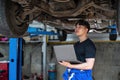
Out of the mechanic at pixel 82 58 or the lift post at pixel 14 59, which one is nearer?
the mechanic at pixel 82 58

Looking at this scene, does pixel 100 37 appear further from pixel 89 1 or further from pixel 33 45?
pixel 89 1

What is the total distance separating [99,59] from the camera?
21.1ft

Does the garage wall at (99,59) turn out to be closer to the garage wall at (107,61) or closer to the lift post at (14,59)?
the garage wall at (107,61)

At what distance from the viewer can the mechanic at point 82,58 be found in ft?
8.23

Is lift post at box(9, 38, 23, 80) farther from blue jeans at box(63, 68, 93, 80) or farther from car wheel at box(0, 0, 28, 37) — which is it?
blue jeans at box(63, 68, 93, 80)

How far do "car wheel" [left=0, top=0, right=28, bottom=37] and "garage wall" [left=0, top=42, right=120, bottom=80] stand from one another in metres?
3.22

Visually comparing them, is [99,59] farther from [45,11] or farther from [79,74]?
[79,74]

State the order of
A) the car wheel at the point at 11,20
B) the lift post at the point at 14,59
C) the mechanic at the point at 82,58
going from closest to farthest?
the mechanic at the point at 82,58 < the car wheel at the point at 11,20 < the lift post at the point at 14,59

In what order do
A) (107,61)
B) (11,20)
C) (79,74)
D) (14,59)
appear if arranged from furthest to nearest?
(107,61)
(14,59)
(11,20)
(79,74)

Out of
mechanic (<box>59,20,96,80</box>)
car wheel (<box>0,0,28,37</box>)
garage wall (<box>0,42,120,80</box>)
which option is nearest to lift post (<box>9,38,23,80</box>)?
car wheel (<box>0,0,28,37</box>)

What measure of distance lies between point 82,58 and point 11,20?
899mm

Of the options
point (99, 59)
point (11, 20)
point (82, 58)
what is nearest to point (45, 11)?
point (11, 20)

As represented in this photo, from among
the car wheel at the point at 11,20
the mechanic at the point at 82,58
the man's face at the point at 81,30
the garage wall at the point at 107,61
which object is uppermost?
the car wheel at the point at 11,20

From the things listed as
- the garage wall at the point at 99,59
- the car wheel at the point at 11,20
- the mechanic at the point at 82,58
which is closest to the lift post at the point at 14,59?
the car wheel at the point at 11,20
